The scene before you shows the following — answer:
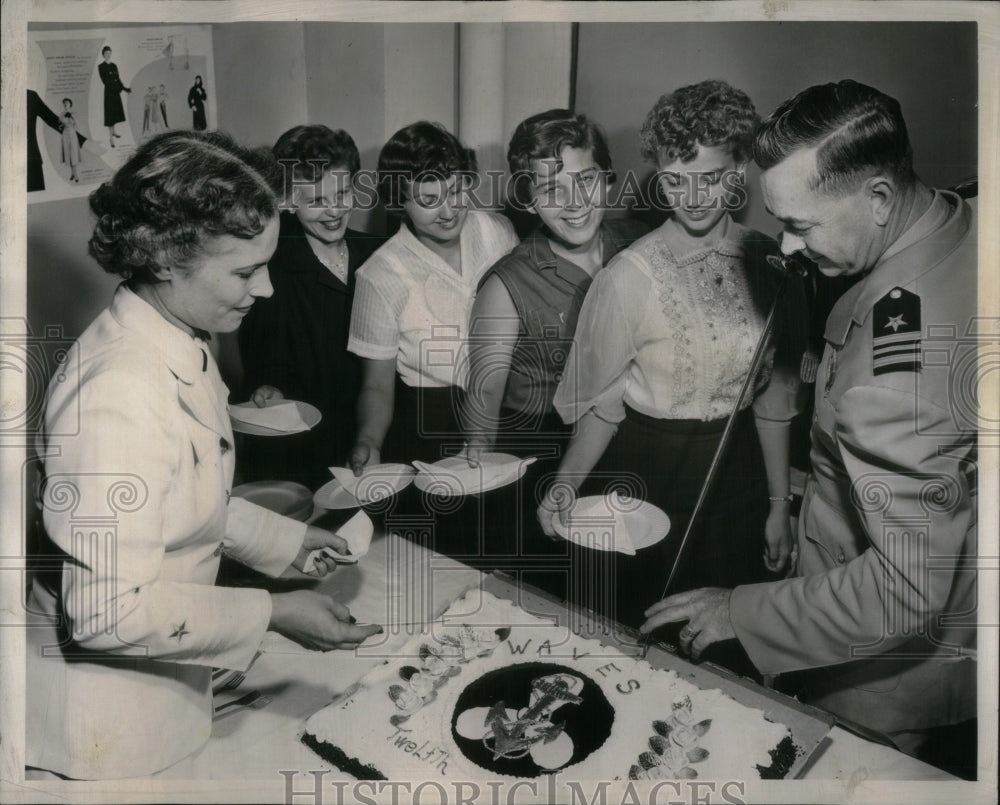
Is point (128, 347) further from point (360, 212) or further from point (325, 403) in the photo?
point (360, 212)

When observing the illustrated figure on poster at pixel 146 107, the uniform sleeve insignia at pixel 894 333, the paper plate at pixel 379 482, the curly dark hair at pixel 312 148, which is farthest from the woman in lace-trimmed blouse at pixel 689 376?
the illustrated figure on poster at pixel 146 107

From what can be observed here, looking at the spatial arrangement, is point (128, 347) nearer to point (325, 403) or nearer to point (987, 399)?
point (325, 403)

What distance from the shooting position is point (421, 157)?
7.88 ft

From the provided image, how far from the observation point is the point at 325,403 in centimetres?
244

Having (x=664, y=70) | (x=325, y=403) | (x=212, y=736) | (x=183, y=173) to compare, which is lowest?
(x=212, y=736)

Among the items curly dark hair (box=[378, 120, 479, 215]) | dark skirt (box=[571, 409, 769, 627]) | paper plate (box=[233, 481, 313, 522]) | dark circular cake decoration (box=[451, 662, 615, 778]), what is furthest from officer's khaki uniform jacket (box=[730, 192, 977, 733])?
paper plate (box=[233, 481, 313, 522])

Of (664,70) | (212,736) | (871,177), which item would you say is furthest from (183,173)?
(871,177)

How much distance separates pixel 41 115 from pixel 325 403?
3.06 ft

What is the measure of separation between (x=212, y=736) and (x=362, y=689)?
362 mm

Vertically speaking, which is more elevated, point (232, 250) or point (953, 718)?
point (232, 250)

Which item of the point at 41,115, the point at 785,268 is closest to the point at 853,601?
the point at 785,268

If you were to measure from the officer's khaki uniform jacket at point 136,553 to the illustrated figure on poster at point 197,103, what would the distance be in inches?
16.7

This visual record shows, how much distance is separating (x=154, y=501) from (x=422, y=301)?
745 mm

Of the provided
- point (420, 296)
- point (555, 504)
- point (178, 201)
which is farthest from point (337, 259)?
point (555, 504)
